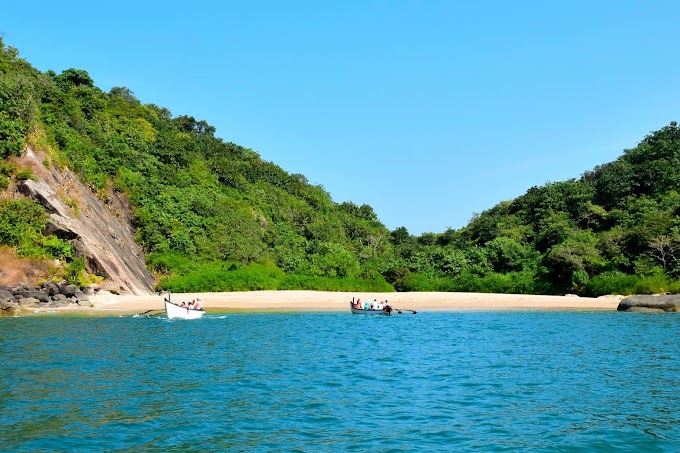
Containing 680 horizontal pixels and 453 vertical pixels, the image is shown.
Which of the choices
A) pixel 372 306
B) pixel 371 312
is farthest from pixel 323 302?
pixel 371 312

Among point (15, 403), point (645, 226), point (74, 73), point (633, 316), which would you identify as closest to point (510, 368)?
point (15, 403)

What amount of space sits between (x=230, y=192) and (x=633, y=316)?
158 ft

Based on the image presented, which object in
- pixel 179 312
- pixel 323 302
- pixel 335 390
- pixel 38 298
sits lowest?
pixel 335 390

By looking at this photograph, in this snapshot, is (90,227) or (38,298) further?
(90,227)

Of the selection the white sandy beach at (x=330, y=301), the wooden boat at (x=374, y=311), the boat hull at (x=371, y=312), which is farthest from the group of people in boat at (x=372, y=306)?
the white sandy beach at (x=330, y=301)

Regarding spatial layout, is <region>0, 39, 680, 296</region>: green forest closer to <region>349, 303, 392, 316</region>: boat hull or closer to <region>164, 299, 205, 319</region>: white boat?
<region>164, 299, 205, 319</region>: white boat

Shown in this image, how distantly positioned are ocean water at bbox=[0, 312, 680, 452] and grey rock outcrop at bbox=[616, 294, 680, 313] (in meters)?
13.7

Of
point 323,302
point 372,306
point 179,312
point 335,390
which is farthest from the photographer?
point 323,302

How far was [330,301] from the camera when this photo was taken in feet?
168

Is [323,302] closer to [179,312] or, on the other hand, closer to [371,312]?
[371,312]

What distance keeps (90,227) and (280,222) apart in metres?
27.7

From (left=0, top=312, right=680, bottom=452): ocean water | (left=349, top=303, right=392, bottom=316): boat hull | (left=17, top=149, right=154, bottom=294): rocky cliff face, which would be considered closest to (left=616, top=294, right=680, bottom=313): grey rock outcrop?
(left=0, top=312, right=680, bottom=452): ocean water

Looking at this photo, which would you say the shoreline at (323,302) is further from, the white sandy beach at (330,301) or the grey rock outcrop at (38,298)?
the grey rock outcrop at (38,298)

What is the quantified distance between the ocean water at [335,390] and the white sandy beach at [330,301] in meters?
14.1
